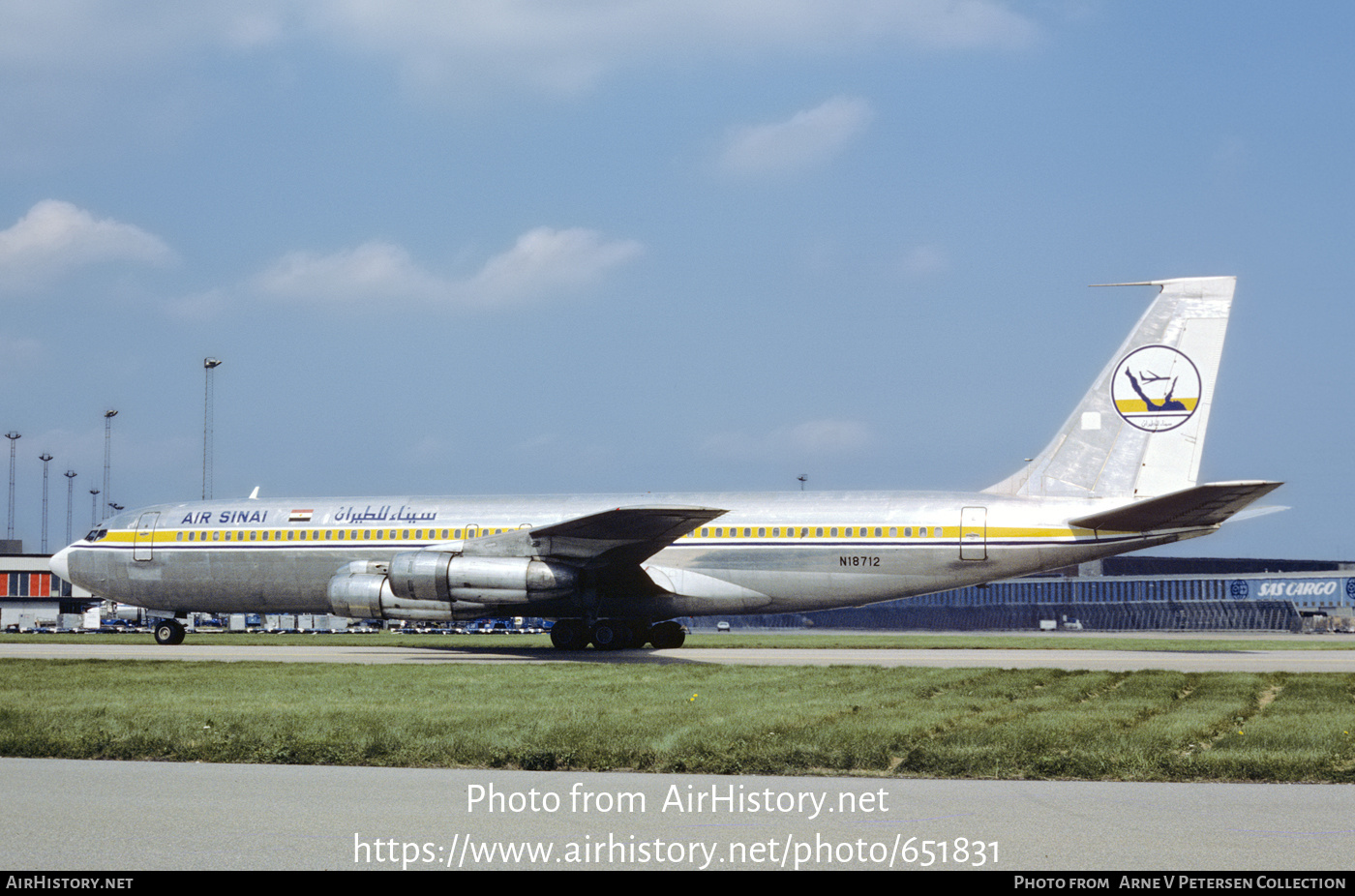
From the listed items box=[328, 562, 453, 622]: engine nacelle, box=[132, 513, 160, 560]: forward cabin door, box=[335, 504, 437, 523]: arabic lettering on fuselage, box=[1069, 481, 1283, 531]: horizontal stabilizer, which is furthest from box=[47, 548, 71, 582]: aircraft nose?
box=[1069, 481, 1283, 531]: horizontal stabilizer

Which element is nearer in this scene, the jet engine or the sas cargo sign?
the jet engine

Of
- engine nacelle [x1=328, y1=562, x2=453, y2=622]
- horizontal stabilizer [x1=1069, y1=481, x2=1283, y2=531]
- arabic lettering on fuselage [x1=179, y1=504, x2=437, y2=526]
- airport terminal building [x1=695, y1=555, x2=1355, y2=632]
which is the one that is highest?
arabic lettering on fuselage [x1=179, y1=504, x2=437, y2=526]

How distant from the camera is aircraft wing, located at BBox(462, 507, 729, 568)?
85.0ft

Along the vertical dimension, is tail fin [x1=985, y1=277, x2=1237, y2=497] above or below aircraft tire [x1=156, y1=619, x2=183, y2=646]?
above

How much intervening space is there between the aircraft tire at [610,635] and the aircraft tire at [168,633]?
1157cm

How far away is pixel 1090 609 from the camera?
88.1 metres

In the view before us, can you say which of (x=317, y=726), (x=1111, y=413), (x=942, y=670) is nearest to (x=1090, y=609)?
(x=1111, y=413)

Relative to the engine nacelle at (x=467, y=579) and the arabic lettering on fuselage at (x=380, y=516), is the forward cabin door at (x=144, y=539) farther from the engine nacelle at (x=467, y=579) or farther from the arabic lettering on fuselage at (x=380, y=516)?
the engine nacelle at (x=467, y=579)

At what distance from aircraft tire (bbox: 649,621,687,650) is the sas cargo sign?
65.4m

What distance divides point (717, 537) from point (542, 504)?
4.61 m

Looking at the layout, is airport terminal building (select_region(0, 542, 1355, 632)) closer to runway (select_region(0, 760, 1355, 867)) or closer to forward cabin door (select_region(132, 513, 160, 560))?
forward cabin door (select_region(132, 513, 160, 560))

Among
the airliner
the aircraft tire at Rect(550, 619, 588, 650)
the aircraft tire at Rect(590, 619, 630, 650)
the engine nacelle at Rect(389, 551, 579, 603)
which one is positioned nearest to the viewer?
the engine nacelle at Rect(389, 551, 579, 603)

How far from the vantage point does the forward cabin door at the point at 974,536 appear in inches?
1079

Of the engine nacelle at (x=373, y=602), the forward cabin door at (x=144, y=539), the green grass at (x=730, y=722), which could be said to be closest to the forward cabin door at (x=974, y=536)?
the green grass at (x=730, y=722)
